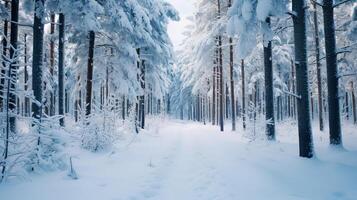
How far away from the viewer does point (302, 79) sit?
8703mm

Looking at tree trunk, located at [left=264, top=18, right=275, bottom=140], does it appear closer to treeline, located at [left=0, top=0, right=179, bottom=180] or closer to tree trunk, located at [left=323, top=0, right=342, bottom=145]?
tree trunk, located at [left=323, top=0, right=342, bottom=145]

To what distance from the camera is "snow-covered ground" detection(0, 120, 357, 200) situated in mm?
5375

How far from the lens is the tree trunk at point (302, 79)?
8641 mm

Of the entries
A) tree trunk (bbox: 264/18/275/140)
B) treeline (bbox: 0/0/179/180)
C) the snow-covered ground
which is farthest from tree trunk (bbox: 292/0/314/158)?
treeline (bbox: 0/0/179/180)

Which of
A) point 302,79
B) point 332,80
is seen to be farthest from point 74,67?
point 332,80

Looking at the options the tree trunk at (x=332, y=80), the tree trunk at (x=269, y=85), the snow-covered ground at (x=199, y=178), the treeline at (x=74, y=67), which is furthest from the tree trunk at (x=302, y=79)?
the treeline at (x=74, y=67)

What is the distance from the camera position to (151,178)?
6.66m

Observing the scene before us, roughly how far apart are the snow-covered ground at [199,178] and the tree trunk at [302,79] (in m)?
0.58

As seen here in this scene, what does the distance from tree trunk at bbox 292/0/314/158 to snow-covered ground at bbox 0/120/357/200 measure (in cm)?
58

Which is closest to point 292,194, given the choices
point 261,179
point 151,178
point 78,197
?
point 261,179

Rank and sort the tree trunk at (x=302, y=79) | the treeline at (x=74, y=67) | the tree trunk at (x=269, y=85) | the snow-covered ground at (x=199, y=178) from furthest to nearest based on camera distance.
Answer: the tree trunk at (x=269, y=85) < the tree trunk at (x=302, y=79) < the treeline at (x=74, y=67) < the snow-covered ground at (x=199, y=178)

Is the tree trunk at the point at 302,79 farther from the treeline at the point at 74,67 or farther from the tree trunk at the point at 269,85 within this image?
the treeline at the point at 74,67

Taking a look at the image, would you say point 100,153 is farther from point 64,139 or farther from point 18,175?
point 18,175

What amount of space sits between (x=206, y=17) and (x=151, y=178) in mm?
A: 19836
